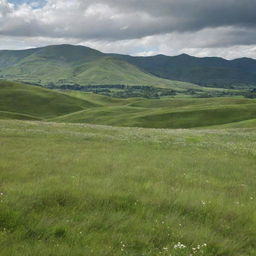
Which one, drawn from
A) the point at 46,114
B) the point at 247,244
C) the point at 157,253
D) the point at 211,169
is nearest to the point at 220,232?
the point at 247,244

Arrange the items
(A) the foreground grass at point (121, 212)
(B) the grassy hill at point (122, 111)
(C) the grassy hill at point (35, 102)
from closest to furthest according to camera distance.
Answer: (A) the foreground grass at point (121, 212), (B) the grassy hill at point (122, 111), (C) the grassy hill at point (35, 102)

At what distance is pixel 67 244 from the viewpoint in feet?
21.6

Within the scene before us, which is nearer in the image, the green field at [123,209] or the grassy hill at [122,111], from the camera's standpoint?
the green field at [123,209]

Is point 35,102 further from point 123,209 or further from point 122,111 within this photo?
point 123,209

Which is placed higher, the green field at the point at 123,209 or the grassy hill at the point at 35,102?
the green field at the point at 123,209

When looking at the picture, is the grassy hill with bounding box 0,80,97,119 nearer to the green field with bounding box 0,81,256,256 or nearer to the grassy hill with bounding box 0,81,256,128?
the grassy hill with bounding box 0,81,256,128

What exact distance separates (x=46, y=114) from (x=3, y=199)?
14895 cm

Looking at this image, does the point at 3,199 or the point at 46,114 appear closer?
the point at 3,199

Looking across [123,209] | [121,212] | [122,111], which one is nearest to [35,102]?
[122,111]

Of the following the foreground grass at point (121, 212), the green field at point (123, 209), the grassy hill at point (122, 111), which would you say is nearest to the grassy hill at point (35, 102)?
the grassy hill at point (122, 111)

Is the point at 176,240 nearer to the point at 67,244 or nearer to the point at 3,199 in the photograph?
the point at 67,244

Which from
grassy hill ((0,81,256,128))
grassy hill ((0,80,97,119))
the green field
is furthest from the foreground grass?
grassy hill ((0,80,97,119))

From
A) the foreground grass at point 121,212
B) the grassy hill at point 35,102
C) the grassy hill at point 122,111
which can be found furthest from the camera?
the grassy hill at point 35,102

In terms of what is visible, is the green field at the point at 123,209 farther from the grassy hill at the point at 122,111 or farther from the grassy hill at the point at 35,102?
the grassy hill at the point at 35,102
